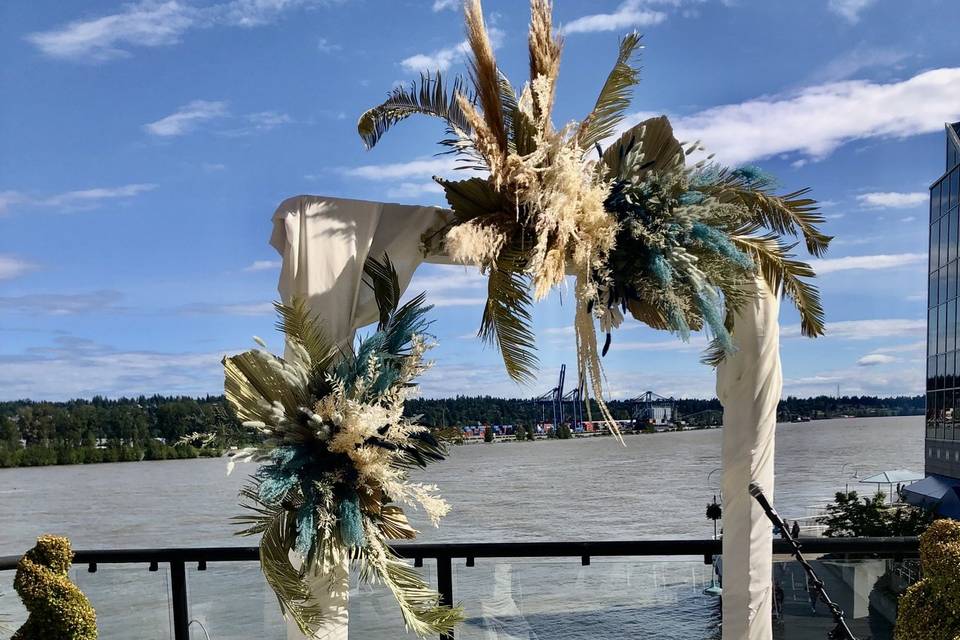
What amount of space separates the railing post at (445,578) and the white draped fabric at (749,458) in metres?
1.04

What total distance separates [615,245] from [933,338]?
24.3 meters

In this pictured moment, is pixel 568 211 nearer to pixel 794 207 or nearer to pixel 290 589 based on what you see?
pixel 794 207

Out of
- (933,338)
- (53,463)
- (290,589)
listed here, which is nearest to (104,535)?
(53,463)

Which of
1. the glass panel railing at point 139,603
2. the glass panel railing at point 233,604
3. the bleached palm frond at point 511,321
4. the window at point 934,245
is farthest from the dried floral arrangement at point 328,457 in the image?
the window at point 934,245

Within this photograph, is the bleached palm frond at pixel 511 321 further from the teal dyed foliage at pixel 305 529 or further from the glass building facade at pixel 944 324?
the glass building facade at pixel 944 324

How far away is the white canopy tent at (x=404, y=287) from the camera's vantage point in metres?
2.82

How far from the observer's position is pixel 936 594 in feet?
9.61

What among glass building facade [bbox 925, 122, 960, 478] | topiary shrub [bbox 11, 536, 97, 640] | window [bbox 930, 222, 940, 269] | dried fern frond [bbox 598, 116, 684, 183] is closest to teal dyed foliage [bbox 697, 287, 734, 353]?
dried fern frond [bbox 598, 116, 684, 183]

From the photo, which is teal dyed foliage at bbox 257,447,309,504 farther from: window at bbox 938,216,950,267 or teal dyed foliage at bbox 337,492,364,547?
window at bbox 938,216,950,267

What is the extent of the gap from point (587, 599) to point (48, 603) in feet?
6.63

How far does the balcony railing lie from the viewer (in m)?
3.54

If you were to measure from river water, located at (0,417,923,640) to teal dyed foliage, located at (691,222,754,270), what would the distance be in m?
1.41

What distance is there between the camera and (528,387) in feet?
9.95

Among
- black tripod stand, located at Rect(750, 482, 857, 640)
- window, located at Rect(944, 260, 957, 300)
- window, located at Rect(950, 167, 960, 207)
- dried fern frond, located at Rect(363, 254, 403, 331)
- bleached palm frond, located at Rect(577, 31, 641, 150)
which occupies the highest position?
window, located at Rect(950, 167, 960, 207)
